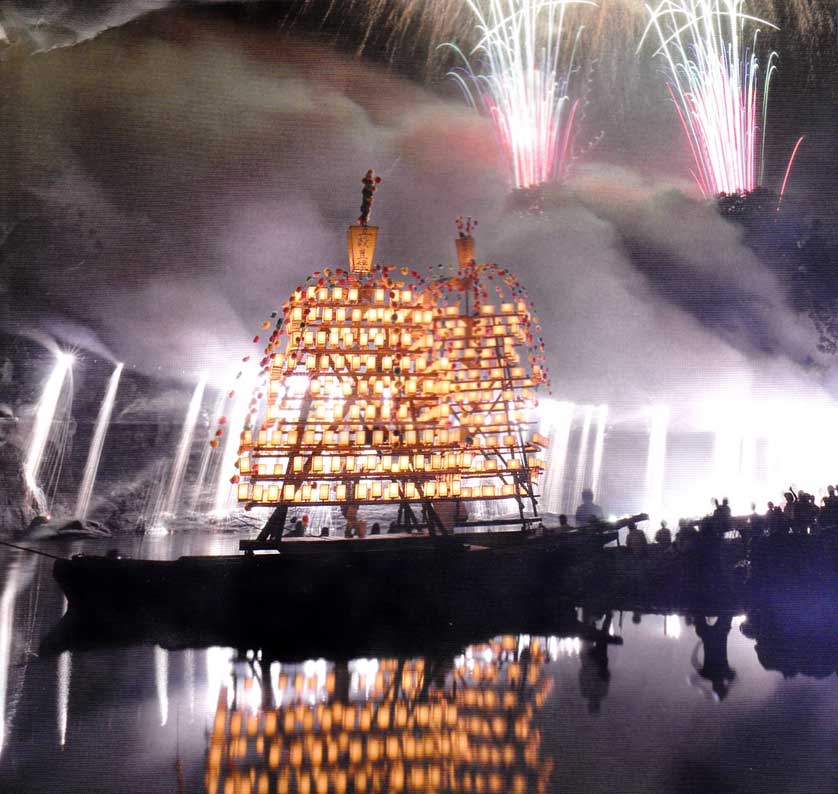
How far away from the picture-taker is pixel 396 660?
7.39 m

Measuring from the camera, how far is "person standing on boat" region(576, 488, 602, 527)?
13953mm

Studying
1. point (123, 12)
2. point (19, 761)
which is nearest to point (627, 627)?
point (19, 761)

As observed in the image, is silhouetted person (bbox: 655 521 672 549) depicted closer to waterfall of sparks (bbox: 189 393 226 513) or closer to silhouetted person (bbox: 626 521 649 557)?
silhouetted person (bbox: 626 521 649 557)

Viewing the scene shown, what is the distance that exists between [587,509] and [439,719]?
954 cm

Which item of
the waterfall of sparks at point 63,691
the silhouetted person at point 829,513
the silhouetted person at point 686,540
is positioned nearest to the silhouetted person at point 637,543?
the silhouetted person at point 686,540

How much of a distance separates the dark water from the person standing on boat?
18.7ft

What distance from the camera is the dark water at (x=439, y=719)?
4.68 m

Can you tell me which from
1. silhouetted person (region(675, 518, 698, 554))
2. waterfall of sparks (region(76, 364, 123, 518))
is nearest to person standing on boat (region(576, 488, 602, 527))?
silhouetted person (region(675, 518, 698, 554))

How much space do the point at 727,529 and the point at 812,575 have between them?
1.50 m

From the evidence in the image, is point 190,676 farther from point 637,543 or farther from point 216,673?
point 637,543

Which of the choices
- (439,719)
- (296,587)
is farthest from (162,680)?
(439,719)

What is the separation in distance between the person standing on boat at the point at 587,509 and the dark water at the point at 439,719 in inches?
224

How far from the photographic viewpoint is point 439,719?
219 inches

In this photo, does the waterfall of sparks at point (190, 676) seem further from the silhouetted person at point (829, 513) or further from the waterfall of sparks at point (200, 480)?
the waterfall of sparks at point (200, 480)
